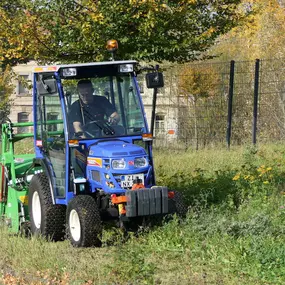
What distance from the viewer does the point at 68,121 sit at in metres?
9.11

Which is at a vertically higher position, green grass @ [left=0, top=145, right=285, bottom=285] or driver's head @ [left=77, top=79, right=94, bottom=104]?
driver's head @ [left=77, top=79, right=94, bottom=104]

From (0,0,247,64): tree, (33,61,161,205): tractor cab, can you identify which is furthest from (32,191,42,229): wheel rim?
(0,0,247,64): tree

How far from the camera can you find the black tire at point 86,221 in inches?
334

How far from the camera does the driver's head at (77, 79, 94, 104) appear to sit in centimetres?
930

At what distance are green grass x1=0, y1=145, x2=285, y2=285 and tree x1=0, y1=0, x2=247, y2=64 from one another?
10.9 feet

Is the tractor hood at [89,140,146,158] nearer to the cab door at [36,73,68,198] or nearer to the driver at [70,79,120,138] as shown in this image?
the driver at [70,79,120,138]

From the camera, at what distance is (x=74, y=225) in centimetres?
887

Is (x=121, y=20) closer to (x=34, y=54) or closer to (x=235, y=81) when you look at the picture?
(x=34, y=54)

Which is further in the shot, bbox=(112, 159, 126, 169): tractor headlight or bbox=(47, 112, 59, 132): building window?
bbox=(47, 112, 59, 132): building window

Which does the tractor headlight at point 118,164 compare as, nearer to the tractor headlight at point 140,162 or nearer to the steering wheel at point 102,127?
the tractor headlight at point 140,162

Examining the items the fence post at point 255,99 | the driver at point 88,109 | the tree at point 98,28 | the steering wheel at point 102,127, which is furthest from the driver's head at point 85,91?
the fence post at point 255,99

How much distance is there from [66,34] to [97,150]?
4398 millimetres

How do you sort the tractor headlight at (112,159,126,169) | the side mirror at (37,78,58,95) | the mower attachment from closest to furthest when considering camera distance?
the mower attachment, the tractor headlight at (112,159,126,169), the side mirror at (37,78,58,95)

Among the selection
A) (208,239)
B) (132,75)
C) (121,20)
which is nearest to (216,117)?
(121,20)
